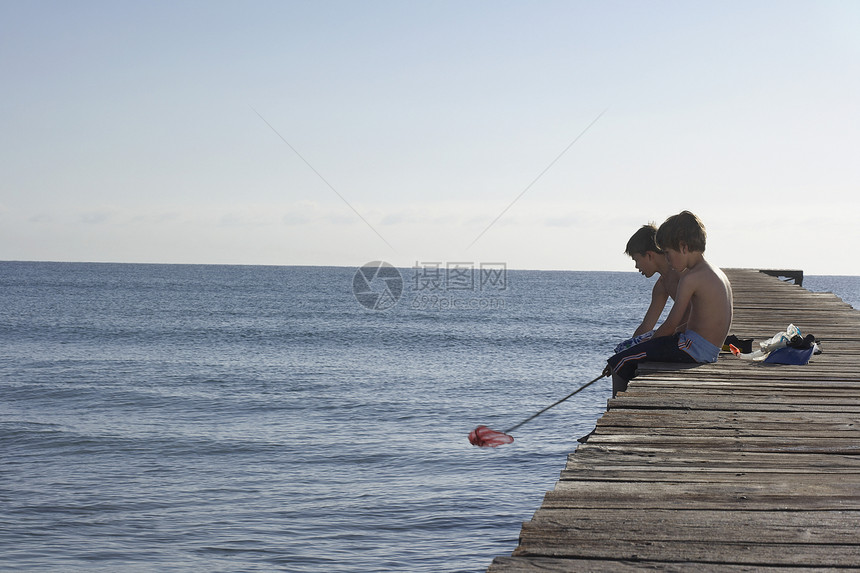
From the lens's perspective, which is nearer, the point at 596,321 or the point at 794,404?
the point at 794,404

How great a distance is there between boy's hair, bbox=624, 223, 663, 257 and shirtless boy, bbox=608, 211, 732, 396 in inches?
25.0

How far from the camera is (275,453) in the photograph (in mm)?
13008

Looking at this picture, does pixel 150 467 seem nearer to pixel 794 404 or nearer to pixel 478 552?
pixel 478 552

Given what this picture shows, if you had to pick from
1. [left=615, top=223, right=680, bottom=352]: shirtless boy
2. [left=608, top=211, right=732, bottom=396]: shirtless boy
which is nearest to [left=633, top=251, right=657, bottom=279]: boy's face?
[left=615, top=223, right=680, bottom=352]: shirtless boy

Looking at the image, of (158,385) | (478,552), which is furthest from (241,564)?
(158,385)

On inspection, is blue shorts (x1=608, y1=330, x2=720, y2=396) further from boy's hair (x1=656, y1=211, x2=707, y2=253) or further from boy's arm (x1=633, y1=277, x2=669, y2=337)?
boy's hair (x1=656, y1=211, x2=707, y2=253)

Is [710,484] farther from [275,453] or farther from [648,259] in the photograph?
[275,453]

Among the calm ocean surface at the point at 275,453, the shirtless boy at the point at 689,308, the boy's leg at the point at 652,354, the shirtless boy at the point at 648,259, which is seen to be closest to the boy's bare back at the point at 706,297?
the shirtless boy at the point at 689,308

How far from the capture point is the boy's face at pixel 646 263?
6.99 m

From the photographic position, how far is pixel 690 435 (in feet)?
12.9

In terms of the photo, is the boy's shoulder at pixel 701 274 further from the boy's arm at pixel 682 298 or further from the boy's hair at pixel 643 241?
the boy's hair at pixel 643 241

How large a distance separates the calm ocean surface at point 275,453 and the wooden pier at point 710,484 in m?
3.97

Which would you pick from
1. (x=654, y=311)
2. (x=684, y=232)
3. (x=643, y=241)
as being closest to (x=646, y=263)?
(x=643, y=241)

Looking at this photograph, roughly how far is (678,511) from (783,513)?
1.19ft
